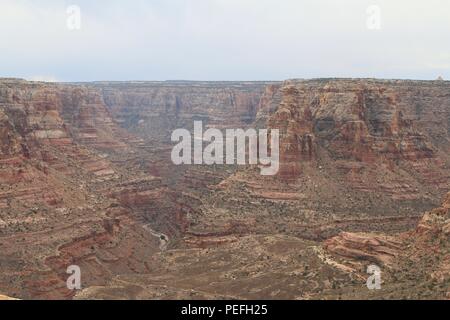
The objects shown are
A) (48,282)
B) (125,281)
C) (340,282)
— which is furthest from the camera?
(48,282)

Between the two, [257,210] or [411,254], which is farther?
[257,210]

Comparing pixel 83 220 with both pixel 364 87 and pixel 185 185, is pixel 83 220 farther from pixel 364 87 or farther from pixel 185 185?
pixel 364 87

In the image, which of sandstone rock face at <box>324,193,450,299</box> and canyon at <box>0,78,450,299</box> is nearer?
sandstone rock face at <box>324,193,450,299</box>

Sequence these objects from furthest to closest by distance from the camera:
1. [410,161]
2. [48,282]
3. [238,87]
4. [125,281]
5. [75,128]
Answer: [238,87] < [75,128] < [410,161] < [48,282] < [125,281]

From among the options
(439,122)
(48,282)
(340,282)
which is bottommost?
(48,282)

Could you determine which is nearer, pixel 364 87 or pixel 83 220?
pixel 83 220

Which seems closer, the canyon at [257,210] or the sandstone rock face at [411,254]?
the sandstone rock face at [411,254]

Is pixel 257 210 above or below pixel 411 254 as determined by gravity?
below

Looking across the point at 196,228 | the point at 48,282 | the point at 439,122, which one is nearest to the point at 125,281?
the point at 48,282
